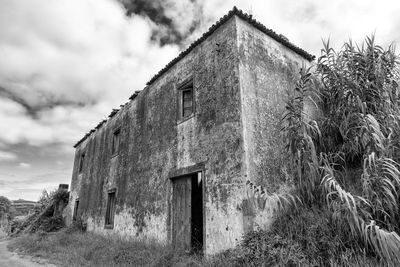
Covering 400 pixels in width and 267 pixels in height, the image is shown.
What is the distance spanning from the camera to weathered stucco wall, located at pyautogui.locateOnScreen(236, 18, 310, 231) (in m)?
5.68

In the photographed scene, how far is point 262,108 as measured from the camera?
6465 mm

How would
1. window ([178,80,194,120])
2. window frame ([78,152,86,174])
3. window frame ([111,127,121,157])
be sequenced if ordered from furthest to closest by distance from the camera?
window frame ([78,152,86,174])
window frame ([111,127,121,157])
window ([178,80,194,120])

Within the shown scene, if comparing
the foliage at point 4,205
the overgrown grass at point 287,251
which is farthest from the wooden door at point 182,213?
the foliage at point 4,205

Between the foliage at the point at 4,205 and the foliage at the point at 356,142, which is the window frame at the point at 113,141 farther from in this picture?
the foliage at the point at 4,205

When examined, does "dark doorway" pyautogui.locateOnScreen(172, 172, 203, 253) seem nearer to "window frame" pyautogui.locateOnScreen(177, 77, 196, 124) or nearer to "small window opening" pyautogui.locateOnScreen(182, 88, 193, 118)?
"window frame" pyautogui.locateOnScreen(177, 77, 196, 124)

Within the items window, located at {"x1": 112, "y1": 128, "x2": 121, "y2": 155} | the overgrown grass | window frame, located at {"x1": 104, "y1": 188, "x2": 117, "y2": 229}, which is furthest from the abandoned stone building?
window, located at {"x1": 112, "y1": 128, "x2": 121, "y2": 155}

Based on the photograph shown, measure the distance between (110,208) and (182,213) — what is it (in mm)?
5548

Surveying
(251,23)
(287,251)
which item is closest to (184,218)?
(287,251)

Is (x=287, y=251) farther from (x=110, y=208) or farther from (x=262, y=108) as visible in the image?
(x=110, y=208)

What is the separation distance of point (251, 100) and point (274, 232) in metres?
2.87

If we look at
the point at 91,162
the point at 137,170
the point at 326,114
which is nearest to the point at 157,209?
the point at 137,170

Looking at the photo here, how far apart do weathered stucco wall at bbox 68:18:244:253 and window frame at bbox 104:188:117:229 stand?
247mm

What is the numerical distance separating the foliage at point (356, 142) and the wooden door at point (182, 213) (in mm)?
2722

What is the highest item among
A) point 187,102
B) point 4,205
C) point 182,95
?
point 182,95
